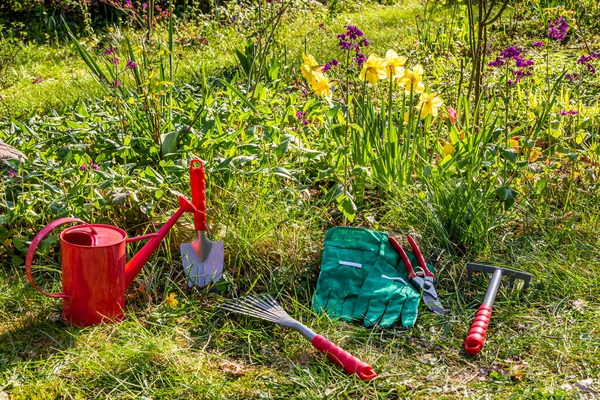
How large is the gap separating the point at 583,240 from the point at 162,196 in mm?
1855

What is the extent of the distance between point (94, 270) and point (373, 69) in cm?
145

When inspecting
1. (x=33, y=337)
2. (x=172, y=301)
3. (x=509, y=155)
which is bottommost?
(x=33, y=337)

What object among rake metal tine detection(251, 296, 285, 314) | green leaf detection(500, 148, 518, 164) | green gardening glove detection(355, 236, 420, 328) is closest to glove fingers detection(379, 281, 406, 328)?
green gardening glove detection(355, 236, 420, 328)

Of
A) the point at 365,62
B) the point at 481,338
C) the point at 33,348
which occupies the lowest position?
the point at 33,348

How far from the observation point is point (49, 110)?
4.38 meters

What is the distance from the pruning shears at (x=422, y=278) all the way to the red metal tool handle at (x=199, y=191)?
0.77 m

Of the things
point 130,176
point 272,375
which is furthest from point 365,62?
point 272,375

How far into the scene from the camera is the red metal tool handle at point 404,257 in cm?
281

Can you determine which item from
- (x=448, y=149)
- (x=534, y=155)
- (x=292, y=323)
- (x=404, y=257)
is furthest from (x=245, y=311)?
(x=534, y=155)

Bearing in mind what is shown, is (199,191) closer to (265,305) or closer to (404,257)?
(265,305)

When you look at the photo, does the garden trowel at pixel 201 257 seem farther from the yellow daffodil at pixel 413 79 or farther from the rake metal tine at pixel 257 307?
the yellow daffodil at pixel 413 79

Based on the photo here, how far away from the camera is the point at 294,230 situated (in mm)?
3008

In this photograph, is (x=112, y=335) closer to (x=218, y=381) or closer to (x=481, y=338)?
(x=218, y=381)

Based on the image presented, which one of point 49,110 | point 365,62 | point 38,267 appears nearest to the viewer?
point 38,267
